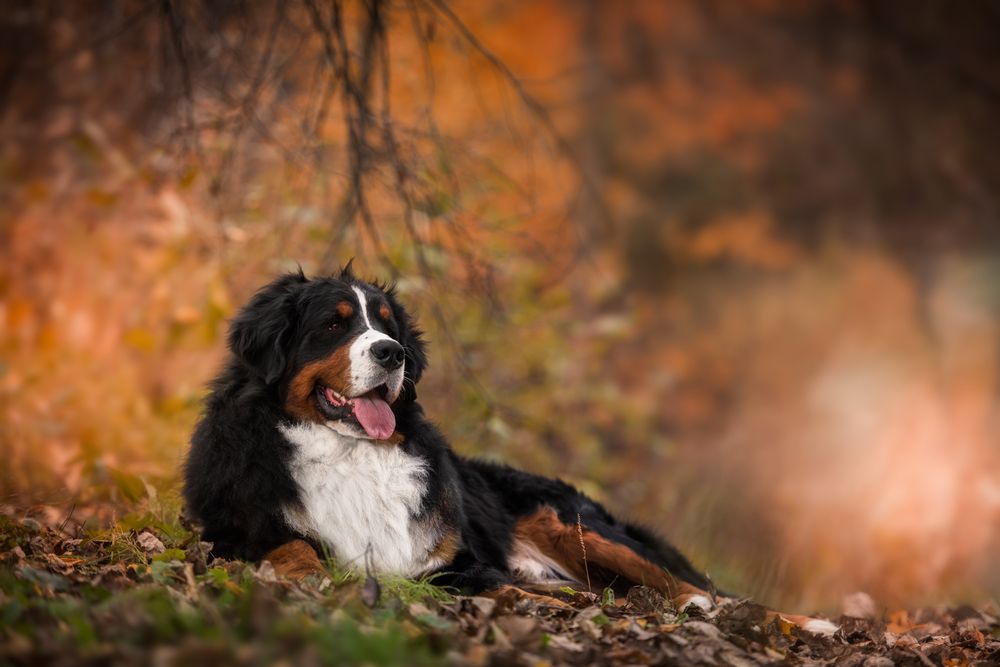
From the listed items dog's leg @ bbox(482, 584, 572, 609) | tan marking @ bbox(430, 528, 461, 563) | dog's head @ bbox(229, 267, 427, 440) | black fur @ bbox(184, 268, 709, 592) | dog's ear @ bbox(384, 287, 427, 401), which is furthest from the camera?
dog's ear @ bbox(384, 287, 427, 401)

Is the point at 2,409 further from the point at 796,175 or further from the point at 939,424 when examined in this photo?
the point at 796,175

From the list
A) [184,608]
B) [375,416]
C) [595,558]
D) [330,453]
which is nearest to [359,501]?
[330,453]

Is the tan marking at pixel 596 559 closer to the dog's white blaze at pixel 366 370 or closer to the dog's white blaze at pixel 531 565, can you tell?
the dog's white blaze at pixel 531 565

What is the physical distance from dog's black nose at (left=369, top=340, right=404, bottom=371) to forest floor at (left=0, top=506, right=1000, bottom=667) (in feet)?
3.04

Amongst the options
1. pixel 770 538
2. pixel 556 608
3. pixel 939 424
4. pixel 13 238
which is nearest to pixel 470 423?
pixel 770 538

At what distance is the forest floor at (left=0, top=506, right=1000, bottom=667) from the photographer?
2.71 m

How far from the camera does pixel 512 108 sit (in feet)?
47.7

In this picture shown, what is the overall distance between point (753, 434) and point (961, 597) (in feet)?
24.7

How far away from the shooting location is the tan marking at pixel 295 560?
161 inches

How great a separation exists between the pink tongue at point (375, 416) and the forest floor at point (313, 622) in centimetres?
68

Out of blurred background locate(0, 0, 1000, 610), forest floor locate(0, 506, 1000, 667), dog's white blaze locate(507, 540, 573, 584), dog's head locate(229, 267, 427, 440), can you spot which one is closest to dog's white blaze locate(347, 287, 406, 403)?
dog's head locate(229, 267, 427, 440)

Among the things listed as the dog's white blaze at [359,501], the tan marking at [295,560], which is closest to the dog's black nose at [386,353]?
the dog's white blaze at [359,501]

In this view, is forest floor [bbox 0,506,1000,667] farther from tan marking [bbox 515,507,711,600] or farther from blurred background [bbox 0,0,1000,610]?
blurred background [bbox 0,0,1000,610]

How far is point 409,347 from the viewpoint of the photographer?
16.1 ft
